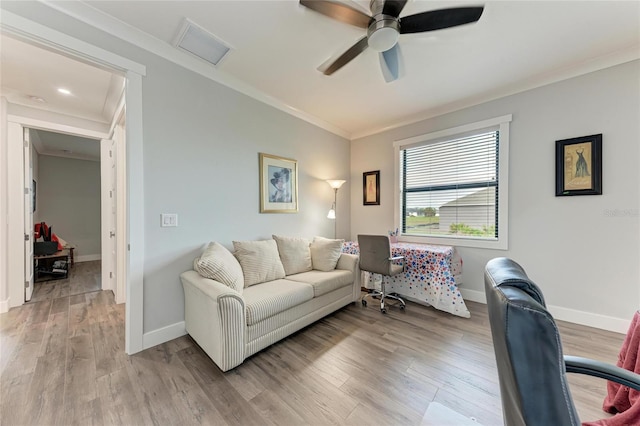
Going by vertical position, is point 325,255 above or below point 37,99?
below

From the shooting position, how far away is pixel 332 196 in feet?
13.6

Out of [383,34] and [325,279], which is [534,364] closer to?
[383,34]

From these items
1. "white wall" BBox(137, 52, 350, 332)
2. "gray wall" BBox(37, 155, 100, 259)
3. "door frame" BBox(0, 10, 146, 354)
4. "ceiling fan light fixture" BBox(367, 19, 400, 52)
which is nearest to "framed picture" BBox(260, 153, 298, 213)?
"white wall" BBox(137, 52, 350, 332)

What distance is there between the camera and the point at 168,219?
2230mm

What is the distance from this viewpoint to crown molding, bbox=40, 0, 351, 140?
1.74 meters

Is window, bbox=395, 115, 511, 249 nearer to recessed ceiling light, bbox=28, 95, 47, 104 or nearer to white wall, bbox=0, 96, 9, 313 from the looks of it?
recessed ceiling light, bbox=28, 95, 47, 104

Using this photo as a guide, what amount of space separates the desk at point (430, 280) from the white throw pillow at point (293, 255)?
118cm

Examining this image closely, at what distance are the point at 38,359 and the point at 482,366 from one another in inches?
139

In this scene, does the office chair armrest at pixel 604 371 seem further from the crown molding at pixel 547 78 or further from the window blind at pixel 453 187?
the crown molding at pixel 547 78

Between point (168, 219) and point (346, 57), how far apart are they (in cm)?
214

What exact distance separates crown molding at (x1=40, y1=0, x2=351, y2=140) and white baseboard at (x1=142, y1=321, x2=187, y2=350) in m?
2.52

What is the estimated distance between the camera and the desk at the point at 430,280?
9.05ft

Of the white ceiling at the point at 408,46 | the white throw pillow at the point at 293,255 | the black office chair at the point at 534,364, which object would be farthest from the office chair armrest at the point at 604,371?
the white throw pillow at the point at 293,255

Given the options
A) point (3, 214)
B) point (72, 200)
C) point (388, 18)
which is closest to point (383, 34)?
point (388, 18)
